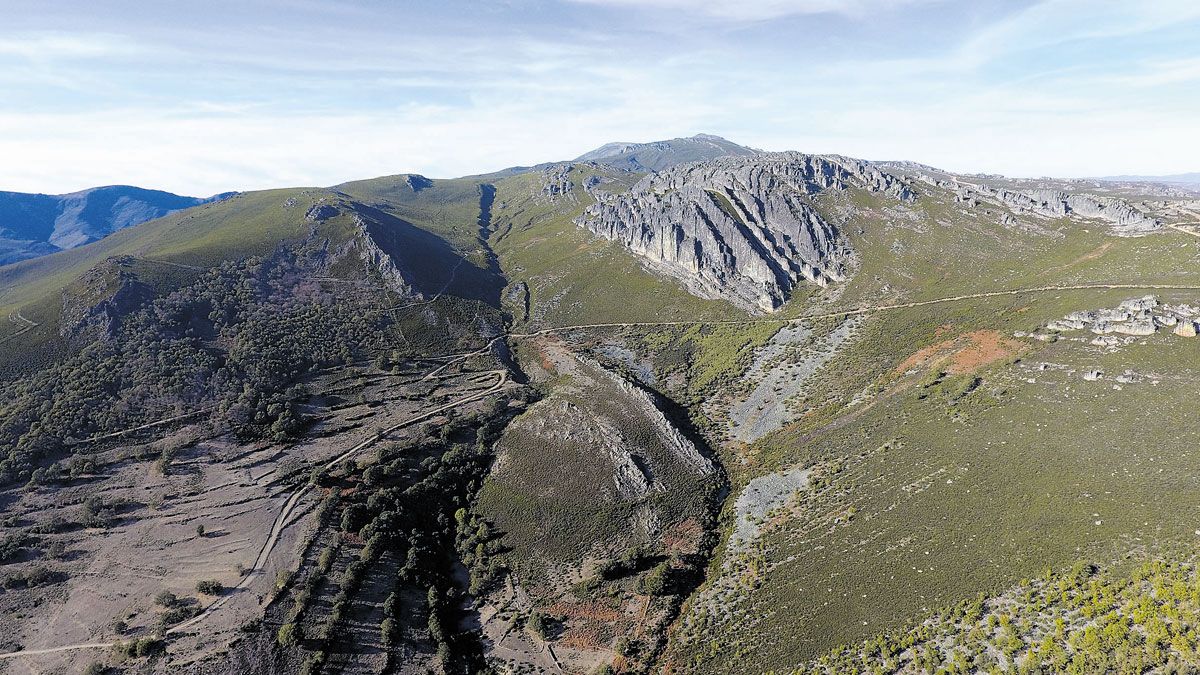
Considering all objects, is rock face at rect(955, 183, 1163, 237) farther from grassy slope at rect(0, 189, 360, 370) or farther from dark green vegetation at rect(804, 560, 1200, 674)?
grassy slope at rect(0, 189, 360, 370)

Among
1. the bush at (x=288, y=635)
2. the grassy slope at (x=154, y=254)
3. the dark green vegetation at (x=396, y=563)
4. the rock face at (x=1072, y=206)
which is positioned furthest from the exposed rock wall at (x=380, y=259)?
the rock face at (x=1072, y=206)

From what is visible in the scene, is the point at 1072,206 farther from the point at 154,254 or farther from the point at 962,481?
the point at 154,254

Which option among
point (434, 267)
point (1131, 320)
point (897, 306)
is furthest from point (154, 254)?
point (1131, 320)

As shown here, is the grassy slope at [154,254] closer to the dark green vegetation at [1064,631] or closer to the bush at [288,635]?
the bush at [288,635]

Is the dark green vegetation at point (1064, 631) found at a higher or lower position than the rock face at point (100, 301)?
lower

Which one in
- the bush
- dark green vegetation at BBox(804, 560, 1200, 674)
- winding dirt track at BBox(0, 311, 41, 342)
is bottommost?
the bush

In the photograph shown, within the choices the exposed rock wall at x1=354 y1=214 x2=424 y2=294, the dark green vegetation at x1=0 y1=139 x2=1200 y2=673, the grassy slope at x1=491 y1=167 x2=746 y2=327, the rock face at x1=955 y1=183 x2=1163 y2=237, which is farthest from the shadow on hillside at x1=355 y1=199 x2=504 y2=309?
the rock face at x1=955 y1=183 x2=1163 y2=237

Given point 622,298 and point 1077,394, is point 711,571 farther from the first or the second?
point 622,298

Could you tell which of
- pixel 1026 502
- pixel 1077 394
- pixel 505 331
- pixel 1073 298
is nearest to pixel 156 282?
pixel 505 331
